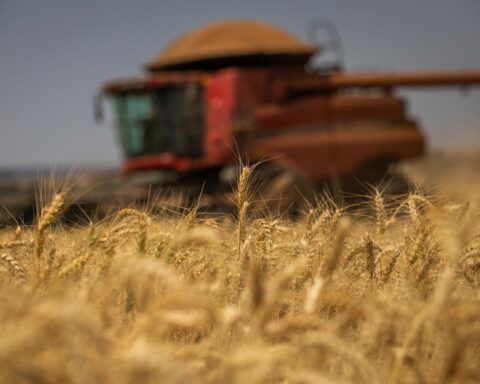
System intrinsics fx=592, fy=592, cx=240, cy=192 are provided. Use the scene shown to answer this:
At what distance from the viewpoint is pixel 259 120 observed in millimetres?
9016

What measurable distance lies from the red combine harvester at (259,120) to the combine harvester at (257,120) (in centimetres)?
2

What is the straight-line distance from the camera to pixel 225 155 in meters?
9.07

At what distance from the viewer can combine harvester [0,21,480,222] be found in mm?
9062

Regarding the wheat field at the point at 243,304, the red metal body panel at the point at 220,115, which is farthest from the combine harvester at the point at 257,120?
the wheat field at the point at 243,304

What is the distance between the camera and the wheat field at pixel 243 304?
1015mm

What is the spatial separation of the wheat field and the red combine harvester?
21.3 ft

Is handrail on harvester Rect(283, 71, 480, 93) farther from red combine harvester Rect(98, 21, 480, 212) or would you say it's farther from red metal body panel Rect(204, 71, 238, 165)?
red metal body panel Rect(204, 71, 238, 165)

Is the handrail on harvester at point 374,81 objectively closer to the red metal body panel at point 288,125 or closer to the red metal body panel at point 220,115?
the red metal body panel at point 288,125

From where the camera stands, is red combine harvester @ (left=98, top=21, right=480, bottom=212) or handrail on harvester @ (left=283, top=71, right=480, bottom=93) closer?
red combine harvester @ (left=98, top=21, right=480, bottom=212)

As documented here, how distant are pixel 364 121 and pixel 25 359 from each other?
8.94 meters

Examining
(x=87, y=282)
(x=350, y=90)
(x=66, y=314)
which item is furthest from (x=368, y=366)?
(x=350, y=90)

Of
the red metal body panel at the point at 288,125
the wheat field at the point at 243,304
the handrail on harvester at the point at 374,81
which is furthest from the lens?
the handrail on harvester at the point at 374,81

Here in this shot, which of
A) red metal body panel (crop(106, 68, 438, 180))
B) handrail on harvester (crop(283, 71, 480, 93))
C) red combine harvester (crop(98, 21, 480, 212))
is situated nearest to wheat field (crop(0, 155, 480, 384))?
red combine harvester (crop(98, 21, 480, 212))

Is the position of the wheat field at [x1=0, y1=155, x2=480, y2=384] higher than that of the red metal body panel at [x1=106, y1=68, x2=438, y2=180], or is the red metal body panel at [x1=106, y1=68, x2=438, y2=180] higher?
the wheat field at [x1=0, y1=155, x2=480, y2=384]
